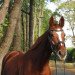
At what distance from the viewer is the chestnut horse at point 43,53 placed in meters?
7.93

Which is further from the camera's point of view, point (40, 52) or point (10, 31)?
point (10, 31)

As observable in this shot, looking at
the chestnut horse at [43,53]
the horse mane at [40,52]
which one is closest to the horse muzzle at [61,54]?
the chestnut horse at [43,53]

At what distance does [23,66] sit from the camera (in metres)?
8.94

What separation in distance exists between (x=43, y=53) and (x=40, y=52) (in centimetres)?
14

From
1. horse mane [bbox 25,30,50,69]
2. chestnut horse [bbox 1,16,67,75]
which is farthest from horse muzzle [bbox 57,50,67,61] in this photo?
horse mane [bbox 25,30,50,69]

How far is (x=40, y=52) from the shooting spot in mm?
8672

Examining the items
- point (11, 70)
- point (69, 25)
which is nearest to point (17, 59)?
point (11, 70)

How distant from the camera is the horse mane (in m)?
8.42

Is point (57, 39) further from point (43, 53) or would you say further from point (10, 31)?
point (10, 31)

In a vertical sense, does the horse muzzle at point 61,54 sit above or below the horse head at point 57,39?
below

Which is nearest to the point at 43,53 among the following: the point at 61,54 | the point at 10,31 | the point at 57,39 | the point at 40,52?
the point at 40,52

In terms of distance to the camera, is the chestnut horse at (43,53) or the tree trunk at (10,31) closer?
the chestnut horse at (43,53)

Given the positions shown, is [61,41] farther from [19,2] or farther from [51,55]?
[19,2]

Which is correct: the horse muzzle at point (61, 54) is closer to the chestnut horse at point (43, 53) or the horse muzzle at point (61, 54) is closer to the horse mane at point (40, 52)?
the chestnut horse at point (43, 53)
